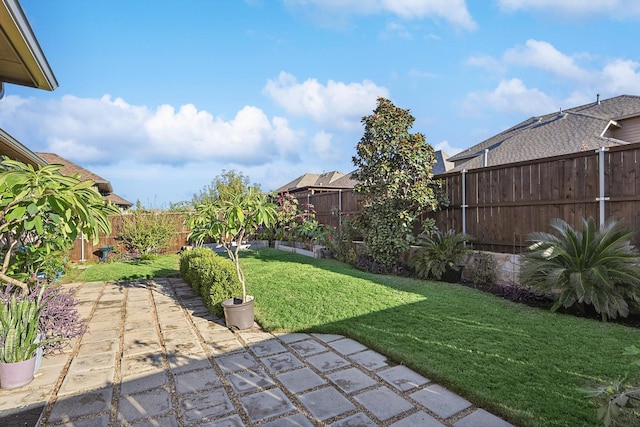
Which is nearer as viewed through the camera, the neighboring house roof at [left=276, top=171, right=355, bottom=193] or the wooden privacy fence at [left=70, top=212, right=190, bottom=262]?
the wooden privacy fence at [left=70, top=212, right=190, bottom=262]

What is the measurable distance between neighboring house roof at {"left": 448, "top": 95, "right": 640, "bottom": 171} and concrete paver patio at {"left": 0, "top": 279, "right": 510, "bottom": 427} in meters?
10.2

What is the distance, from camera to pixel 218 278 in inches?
183

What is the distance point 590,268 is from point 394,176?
12.5ft

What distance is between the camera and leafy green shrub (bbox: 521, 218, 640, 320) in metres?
3.93

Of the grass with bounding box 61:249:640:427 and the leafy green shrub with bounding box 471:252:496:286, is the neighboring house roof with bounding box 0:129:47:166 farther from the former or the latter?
the leafy green shrub with bounding box 471:252:496:286

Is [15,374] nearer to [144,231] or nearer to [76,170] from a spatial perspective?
[144,231]

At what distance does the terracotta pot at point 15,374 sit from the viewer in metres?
2.71

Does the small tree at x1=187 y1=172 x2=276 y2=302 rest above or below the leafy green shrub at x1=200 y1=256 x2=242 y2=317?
above

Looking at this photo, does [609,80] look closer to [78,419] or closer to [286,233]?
[286,233]

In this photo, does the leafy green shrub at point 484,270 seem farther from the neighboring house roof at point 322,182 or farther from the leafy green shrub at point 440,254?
the neighboring house roof at point 322,182

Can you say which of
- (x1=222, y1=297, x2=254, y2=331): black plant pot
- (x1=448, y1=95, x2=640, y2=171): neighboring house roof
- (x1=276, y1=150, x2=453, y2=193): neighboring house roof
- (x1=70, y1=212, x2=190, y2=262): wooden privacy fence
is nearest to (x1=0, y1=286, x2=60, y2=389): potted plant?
(x1=222, y1=297, x2=254, y2=331): black plant pot

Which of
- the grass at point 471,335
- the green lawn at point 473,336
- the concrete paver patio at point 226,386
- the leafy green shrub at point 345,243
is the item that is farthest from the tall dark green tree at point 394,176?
the concrete paver patio at point 226,386

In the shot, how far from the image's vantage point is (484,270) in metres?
5.95

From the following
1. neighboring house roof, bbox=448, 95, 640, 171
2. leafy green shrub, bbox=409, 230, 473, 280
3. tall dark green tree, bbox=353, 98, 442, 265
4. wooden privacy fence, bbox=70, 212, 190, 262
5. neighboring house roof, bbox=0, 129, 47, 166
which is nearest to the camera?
neighboring house roof, bbox=0, 129, 47, 166
